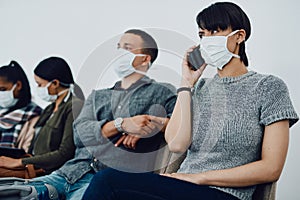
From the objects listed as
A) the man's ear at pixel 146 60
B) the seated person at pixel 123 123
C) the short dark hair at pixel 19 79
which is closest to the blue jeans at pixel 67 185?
the seated person at pixel 123 123

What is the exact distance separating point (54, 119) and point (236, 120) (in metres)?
1.00

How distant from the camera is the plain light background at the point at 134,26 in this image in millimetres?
1716

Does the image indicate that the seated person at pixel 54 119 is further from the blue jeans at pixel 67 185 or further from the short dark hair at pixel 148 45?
the short dark hair at pixel 148 45

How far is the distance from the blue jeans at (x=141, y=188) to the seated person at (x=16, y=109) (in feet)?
3.76

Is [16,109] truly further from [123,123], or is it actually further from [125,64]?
[123,123]

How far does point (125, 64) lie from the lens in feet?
5.78

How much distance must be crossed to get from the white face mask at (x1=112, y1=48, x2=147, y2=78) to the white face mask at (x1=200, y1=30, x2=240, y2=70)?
15.9 inches

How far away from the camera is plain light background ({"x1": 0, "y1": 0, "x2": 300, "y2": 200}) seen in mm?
1716

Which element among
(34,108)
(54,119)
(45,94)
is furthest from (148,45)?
(34,108)

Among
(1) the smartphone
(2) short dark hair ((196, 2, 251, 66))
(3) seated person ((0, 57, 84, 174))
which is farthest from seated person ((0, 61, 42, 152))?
(2) short dark hair ((196, 2, 251, 66))

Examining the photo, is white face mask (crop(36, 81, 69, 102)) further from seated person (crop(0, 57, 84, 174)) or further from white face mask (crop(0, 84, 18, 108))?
white face mask (crop(0, 84, 18, 108))

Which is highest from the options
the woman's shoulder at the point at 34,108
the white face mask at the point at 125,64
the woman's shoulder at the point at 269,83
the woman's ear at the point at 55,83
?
the woman's shoulder at the point at 269,83

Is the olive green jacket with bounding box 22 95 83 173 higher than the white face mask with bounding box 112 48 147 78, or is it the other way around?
the white face mask with bounding box 112 48 147 78

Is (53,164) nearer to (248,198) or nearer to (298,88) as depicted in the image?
(248,198)
